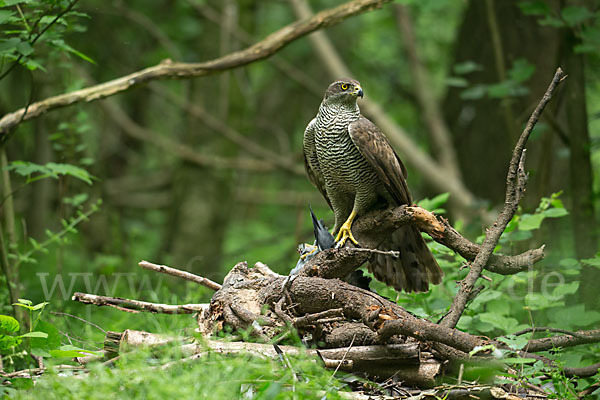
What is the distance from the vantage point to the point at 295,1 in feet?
26.5

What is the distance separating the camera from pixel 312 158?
417 cm

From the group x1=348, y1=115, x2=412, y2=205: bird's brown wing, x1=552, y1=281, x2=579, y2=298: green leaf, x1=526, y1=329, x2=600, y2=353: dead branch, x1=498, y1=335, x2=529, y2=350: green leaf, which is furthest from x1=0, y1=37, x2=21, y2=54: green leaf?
x1=552, y1=281, x2=579, y2=298: green leaf

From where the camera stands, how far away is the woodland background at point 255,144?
404 centimetres

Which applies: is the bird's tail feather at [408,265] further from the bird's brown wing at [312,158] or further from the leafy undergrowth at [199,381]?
the leafy undergrowth at [199,381]

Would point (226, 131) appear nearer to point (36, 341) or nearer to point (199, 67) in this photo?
point (199, 67)

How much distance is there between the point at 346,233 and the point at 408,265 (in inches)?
16.6

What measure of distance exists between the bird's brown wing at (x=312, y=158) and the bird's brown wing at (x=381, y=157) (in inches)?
13.9

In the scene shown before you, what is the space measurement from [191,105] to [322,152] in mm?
4551

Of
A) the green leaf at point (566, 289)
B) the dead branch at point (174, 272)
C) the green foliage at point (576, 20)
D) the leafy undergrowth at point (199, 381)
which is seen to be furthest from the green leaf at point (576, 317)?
the green foliage at point (576, 20)

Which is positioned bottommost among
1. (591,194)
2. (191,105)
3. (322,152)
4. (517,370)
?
(517,370)

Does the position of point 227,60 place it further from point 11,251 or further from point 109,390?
point 109,390

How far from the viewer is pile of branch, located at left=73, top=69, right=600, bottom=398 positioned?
2.78 meters

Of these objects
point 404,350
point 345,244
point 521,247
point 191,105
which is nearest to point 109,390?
point 404,350

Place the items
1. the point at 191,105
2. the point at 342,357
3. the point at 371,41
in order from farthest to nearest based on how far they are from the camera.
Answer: the point at 371,41 < the point at 191,105 < the point at 342,357
